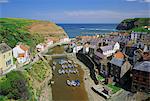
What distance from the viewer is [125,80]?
1457 centimetres

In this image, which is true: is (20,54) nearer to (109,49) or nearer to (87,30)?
(109,49)

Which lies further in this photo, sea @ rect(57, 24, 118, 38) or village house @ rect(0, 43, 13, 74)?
sea @ rect(57, 24, 118, 38)

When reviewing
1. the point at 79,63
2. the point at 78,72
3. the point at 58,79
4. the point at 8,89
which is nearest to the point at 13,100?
the point at 8,89

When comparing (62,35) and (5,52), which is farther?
(62,35)

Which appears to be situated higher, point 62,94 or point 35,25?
point 35,25

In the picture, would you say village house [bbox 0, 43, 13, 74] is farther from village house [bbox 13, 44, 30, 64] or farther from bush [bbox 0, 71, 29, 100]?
bush [bbox 0, 71, 29, 100]

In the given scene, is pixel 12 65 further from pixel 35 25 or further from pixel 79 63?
pixel 35 25

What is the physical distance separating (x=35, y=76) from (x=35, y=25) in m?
30.7

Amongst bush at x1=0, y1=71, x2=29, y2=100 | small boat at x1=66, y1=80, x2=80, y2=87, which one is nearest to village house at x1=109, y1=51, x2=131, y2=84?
small boat at x1=66, y1=80, x2=80, y2=87

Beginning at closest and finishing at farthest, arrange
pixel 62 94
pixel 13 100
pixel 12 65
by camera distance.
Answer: pixel 13 100 → pixel 62 94 → pixel 12 65

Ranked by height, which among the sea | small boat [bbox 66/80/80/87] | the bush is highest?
the bush

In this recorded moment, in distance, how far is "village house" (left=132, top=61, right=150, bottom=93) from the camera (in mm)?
12469

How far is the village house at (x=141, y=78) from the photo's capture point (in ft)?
40.9

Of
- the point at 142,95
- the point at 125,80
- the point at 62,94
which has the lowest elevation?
the point at 62,94
